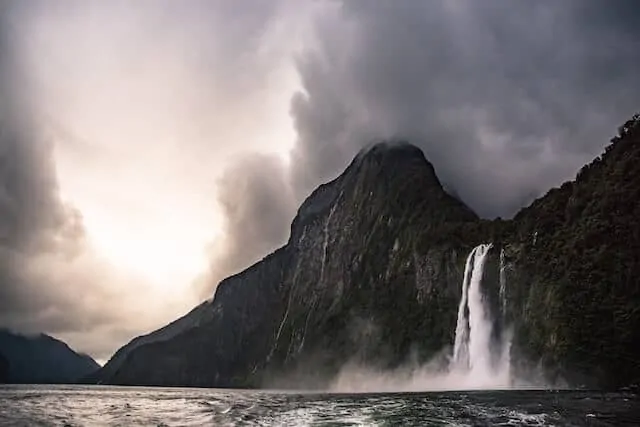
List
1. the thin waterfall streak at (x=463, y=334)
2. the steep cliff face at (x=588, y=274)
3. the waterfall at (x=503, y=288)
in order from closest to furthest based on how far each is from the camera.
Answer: the steep cliff face at (x=588, y=274)
the waterfall at (x=503, y=288)
the thin waterfall streak at (x=463, y=334)

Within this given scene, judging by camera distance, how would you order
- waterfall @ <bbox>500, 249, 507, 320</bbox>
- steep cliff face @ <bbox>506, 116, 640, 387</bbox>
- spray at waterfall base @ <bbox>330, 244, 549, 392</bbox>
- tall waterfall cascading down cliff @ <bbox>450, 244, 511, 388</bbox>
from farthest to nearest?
waterfall @ <bbox>500, 249, 507, 320</bbox> → tall waterfall cascading down cliff @ <bbox>450, 244, 511, 388</bbox> → spray at waterfall base @ <bbox>330, 244, 549, 392</bbox> → steep cliff face @ <bbox>506, 116, 640, 387</bbox>

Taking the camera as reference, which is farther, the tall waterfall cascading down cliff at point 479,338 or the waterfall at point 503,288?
the waterfall at point 503,288

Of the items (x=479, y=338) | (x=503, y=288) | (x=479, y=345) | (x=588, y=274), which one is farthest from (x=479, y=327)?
(x=588, y=274)

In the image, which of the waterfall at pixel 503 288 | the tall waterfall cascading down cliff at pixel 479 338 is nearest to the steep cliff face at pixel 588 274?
the waterfall at pixel 503 288

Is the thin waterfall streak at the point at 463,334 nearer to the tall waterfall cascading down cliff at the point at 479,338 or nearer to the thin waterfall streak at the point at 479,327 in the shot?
the tall waterfall cascading down cliff at the point at 479,338

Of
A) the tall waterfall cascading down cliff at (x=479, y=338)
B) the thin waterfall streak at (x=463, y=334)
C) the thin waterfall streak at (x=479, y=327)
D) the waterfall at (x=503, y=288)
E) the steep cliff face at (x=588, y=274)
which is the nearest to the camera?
the steep cliff face at (x=588, y=274)

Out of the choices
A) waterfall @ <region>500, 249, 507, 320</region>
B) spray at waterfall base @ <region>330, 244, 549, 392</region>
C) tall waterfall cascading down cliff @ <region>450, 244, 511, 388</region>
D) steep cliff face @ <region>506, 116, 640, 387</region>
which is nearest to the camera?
steep cliff face @ <region>506, 116, 640, 387</region>

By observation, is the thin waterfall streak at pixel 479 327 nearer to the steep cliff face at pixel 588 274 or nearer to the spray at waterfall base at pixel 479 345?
the spray at waterfall base at pixel 479 345

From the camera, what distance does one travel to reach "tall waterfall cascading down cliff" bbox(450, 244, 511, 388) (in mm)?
111625

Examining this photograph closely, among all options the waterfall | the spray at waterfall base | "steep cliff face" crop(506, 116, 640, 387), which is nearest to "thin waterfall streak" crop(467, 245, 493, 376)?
the spray at waterfall base

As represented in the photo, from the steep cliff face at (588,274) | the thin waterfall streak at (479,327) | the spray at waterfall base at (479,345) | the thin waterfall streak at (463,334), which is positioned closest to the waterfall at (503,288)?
the spray at waterfall base at (479,345)

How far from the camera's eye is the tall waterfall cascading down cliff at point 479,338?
112m

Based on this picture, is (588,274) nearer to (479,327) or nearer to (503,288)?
(503,288)

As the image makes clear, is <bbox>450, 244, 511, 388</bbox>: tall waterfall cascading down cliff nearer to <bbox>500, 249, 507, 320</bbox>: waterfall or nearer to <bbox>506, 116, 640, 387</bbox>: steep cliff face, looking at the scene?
<bbox>500, 249, 507, 320</bbox>: waterfall
